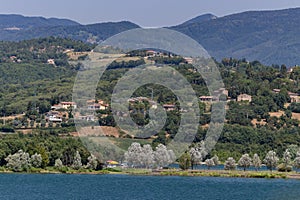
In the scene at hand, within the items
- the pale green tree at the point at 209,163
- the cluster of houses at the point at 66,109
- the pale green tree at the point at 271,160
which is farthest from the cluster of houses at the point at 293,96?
the pale green tree at the point at 209,163

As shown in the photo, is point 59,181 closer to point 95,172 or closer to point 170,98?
point 95,172

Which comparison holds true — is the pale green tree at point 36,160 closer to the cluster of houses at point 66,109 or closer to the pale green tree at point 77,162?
the pale green tree at point 77,162

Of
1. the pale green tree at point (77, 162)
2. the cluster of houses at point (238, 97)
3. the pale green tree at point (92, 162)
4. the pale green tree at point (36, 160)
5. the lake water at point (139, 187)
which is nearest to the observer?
the lake water at point (139, 187)

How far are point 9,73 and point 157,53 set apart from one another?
2924 cm

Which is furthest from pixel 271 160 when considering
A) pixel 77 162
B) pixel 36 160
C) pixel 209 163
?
pixel 36 160

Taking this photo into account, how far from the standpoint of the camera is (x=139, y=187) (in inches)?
2334

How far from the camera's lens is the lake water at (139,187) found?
175 ft

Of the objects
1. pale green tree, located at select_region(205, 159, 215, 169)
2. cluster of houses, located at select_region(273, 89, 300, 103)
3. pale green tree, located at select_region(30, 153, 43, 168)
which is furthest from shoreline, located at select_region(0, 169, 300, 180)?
cluster of houses, located at select_region(273, 89, 300, 103)

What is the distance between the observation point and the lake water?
5342 centimetres

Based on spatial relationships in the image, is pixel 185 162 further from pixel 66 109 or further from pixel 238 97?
pixel 238 97

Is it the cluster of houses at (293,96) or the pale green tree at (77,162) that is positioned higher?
the cluster of houses at (293,96)

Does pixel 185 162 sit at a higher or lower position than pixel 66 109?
Answer: lower

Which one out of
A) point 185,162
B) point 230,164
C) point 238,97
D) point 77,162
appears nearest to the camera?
point 77,162

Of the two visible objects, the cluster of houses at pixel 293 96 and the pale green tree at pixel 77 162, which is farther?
the cluster of houses at pixel 293 96
